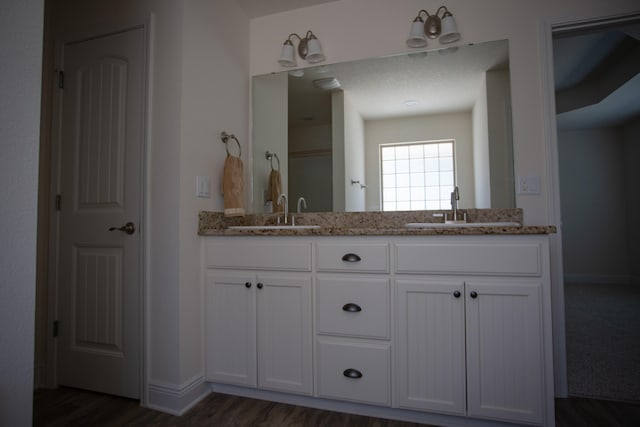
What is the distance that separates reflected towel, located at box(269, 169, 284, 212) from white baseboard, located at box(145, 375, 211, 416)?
44.1 inches

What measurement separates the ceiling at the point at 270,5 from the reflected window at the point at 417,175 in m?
1.07

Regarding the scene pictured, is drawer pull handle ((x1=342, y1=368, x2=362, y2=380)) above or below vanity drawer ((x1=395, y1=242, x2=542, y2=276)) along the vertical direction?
below

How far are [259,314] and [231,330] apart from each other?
18 centimetres

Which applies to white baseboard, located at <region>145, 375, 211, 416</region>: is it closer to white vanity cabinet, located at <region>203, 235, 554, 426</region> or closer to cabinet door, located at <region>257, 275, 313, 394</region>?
white vanity cabinet, located at <region>203, 235, 554, 426</region>

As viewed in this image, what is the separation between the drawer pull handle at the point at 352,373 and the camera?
5.10ft

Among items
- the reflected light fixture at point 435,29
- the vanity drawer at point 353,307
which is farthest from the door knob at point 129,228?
the reflected light fixture at point 435,29

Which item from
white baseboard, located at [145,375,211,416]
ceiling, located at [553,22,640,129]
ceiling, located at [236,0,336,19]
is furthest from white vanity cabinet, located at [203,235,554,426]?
ceiling, located at [553,22,640,129]

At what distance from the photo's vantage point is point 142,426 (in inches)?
60.3

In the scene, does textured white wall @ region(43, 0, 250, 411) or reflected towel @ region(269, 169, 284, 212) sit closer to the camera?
textured white wall @ region(43, 0, 250, 411)

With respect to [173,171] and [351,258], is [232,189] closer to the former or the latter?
[173,171]

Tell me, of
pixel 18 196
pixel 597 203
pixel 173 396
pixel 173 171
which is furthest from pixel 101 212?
pixel 597 203

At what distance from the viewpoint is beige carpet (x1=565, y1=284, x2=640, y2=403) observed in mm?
1836

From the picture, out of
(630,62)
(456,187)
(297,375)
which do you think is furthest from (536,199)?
(630,62)

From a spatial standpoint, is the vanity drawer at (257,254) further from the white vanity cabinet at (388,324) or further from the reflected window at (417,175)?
the reflected window at (417,175)
